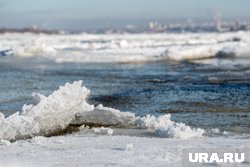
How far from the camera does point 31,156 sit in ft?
17.0

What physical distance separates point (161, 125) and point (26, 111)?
1793 millimetres

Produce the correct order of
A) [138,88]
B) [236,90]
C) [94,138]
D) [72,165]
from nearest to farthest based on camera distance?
[72,165], [94,138], [236,90], [138,88]

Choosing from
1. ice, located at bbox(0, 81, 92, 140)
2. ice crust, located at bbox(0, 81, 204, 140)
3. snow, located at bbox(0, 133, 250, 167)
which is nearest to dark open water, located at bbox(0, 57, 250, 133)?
ice crust, located at bbox(0, 81, 204, 140)

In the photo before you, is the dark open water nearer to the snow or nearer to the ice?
the snow

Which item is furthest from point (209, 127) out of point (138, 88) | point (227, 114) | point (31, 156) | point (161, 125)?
point (138, 88)

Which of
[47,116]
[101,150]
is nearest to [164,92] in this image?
[47,116]

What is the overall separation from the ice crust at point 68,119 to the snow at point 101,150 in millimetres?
343

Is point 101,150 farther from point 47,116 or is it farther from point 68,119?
point 68,119

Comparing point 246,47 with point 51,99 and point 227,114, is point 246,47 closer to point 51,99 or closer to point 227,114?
point 227,114

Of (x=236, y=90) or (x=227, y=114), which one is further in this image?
(x=236, y=90)

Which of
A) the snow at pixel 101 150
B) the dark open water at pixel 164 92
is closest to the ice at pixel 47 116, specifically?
the snow at pixel 101 150

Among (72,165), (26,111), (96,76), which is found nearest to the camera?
(72,165)

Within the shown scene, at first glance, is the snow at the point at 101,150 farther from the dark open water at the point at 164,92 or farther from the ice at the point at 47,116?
the dark open water at the point at 164,92

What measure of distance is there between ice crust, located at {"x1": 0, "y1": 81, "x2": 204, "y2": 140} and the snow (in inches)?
13.5
